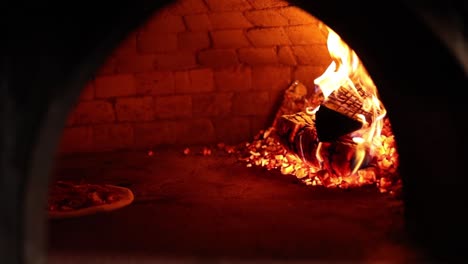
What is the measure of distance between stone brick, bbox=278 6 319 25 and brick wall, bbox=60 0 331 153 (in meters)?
0.16

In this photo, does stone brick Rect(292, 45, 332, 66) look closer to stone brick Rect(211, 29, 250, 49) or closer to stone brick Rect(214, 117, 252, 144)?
stone brick Rect(211, 29, 250, 49)

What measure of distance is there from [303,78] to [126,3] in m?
3.64

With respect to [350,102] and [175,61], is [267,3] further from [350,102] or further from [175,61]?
[350,102]

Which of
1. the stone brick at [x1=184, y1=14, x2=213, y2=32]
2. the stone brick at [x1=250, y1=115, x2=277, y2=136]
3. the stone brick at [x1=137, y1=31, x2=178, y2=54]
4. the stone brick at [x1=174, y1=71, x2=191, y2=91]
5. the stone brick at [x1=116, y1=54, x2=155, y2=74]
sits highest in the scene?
the stone brick at [x1=184, y1=14, x2=213, y2=32]

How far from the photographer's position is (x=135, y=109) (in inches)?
240

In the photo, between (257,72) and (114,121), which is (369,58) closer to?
(257,72)

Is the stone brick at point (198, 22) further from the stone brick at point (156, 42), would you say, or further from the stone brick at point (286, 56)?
the stone brick at point (286, 56)

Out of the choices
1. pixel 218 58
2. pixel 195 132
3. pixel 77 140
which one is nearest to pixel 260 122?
pixel 195 132

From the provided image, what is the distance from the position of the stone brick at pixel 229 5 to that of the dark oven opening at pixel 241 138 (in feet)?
0.04

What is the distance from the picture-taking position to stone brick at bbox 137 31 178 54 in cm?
596

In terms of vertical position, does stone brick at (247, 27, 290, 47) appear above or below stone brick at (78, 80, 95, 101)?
above

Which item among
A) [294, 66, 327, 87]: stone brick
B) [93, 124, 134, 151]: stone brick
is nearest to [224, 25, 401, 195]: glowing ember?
[294, 66, 327, 87]: stone brick

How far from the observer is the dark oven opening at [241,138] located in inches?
101

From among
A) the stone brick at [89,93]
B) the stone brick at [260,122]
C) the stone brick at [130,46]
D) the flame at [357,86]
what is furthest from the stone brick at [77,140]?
the flame at [357,86]
